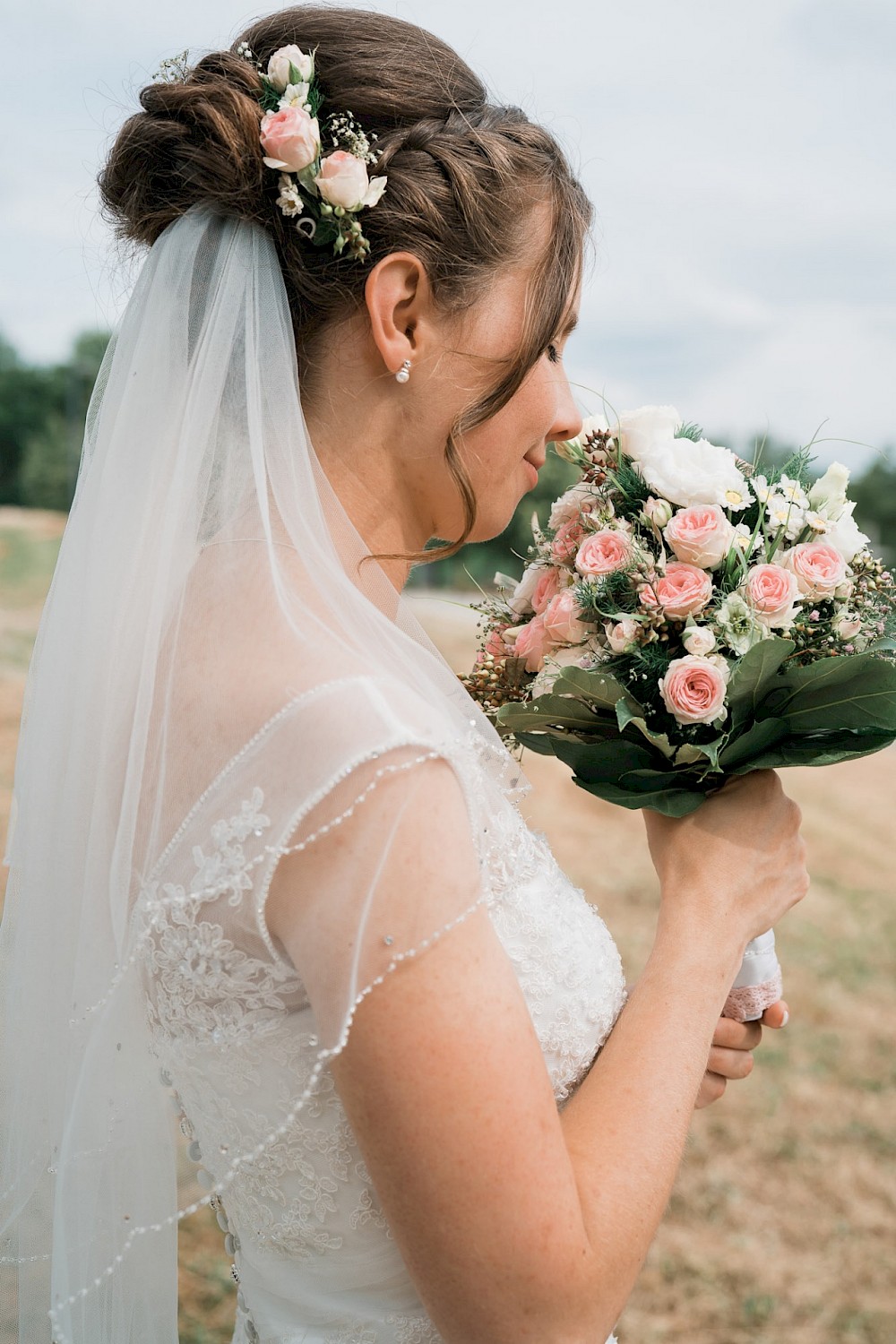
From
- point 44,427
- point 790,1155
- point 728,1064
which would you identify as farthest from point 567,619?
point 44,427

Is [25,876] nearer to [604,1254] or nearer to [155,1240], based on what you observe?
[155,1240]

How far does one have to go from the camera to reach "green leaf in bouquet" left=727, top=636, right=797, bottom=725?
1.93 meters

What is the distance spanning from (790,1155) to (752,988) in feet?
13.2

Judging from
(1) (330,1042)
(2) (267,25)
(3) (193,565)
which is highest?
(2) (267,25)

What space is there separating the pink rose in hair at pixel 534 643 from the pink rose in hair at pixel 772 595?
0.42m

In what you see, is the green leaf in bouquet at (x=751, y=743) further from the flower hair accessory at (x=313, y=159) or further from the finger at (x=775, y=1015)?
the flower hair accessory at (x=313, y=159)

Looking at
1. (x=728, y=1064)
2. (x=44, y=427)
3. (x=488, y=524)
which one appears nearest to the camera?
(x=488, y=524)

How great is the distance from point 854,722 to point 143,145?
161cm

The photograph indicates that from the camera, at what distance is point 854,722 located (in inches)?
80.7

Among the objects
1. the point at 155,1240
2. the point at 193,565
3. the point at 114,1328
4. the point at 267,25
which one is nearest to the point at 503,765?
the point at 193,565

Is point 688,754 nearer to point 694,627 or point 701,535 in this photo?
point 694,627

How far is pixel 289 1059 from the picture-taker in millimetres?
1605

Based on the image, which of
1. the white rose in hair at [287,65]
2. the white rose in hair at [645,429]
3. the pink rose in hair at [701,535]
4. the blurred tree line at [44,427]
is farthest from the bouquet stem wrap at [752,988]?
the blurred tree line at [44,427]

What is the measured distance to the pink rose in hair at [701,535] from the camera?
210cm
